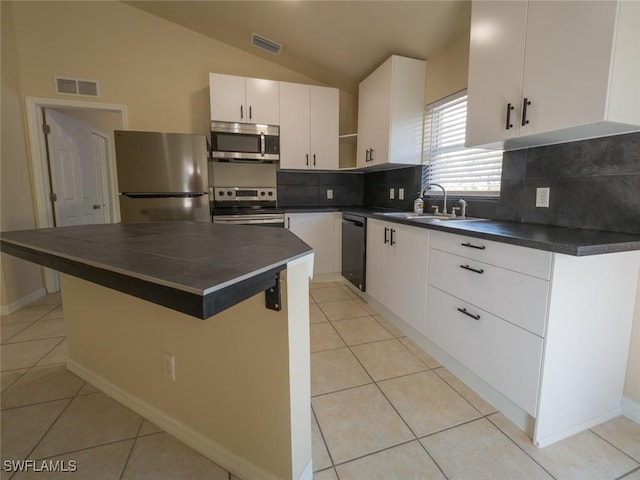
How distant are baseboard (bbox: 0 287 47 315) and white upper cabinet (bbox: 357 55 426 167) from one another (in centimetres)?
372

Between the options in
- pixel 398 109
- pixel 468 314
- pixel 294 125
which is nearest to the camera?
pixel 468 314

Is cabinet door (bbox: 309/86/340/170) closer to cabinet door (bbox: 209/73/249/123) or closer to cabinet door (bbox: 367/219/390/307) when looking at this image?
cabinet door (bbox: 209/73/249/123)

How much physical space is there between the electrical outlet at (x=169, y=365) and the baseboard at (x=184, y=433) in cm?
22

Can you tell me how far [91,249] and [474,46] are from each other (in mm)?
2231

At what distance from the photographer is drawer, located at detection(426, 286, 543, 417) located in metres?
1.32

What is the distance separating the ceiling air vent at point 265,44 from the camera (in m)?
3.17

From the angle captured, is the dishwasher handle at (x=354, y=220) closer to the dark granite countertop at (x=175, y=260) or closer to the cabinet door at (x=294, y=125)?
the cabinet door at (x=294, y=125)

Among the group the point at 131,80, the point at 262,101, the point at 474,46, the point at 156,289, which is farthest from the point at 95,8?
the point at 156,289

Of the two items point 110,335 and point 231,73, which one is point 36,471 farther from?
point 231,73

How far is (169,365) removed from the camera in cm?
135

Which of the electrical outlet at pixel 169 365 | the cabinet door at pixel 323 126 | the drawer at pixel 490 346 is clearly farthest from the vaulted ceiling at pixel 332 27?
the electrical outlet at pixel 169 365

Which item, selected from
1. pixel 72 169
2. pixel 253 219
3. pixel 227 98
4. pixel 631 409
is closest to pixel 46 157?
pixel 72 169

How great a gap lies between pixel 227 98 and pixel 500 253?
9.69ft

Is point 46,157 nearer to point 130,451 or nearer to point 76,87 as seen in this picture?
point 76,87
